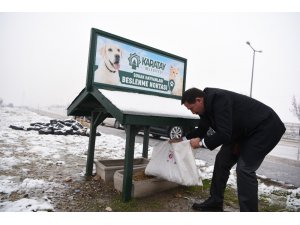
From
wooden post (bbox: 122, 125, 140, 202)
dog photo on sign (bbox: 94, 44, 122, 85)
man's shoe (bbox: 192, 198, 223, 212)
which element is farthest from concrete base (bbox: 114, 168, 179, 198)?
dog photo on sign (bbox: 94, 44, 122, 85)

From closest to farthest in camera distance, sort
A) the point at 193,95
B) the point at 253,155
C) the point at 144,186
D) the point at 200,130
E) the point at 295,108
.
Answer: the point at 253,155
the point at 193,95
the point at 200,130
the point at 144,186
the point at 295,108

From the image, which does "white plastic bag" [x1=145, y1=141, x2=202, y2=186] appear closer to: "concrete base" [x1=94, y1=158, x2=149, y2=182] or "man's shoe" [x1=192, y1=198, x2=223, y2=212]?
"man's shoe" [x1=192, y1=198, x2=223, y2=212]

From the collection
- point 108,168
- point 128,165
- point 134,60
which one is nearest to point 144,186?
point 128,165

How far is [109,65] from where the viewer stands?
465 cm

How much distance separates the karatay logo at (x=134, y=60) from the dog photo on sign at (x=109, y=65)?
0.88 feet

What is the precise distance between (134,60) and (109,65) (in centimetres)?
63

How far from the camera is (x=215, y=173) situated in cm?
361

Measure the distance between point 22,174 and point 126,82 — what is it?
2843mm

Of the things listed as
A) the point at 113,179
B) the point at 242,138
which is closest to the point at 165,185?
the point at 113,179

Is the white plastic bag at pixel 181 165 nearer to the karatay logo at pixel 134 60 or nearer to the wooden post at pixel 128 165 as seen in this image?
the wooden post at pixel 128 165

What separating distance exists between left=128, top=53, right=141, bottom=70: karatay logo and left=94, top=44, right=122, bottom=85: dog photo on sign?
27 cm

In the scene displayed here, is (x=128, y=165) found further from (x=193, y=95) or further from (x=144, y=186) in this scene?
(x=193, y=95)

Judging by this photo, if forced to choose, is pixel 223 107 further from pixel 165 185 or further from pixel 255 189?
pixel 165 185

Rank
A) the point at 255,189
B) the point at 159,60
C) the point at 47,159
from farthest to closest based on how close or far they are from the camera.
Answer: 1. the point at 47,159
2. the point at 159,60
3. the point at 255,189
